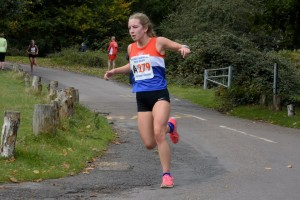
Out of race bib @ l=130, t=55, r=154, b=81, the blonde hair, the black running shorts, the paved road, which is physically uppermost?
the blonde hair

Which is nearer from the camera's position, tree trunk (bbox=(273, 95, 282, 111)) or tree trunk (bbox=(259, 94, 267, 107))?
tree trunk (bbox=(273, 95, 282, 111))

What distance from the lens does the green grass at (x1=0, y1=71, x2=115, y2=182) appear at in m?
9.49

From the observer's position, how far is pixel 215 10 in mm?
42938

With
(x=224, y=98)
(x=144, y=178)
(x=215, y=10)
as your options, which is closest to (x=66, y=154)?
(x=144, y=178)

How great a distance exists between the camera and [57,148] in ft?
37.9

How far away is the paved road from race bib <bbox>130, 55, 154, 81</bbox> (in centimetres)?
140

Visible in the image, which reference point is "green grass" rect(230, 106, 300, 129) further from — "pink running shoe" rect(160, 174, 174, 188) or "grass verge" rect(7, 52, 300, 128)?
"pink running shoe" rect(160, 174, 174, 188)

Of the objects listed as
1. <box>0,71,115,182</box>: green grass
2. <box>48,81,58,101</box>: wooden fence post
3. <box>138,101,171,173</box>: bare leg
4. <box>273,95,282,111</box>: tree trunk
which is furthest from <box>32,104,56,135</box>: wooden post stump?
<box>273,95,282,111</box>: tree trunk

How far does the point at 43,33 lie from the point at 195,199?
48173 millimetres

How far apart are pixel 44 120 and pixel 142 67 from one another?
4.11 meters

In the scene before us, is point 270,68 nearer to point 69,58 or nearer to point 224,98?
point 224,98

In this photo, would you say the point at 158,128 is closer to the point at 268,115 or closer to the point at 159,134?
the point at 159,134

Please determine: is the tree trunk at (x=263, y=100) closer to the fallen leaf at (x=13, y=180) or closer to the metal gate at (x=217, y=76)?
the metal gate at (x=217, y=76)

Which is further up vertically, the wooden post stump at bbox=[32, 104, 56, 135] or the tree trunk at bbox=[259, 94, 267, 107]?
the wooden post stump at bbox=[32, 104, 56, 135]
